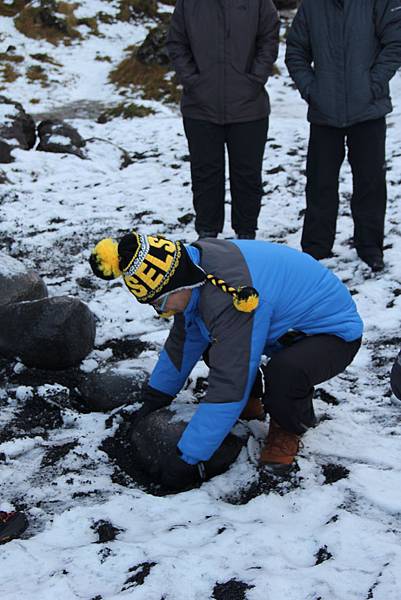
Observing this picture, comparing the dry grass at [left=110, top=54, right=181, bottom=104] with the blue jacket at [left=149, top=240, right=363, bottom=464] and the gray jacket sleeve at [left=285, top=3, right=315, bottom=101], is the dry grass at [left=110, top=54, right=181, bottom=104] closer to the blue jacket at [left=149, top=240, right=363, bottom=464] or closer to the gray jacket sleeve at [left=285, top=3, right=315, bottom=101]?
the gray jacket sleeve at [left=285, top=3, right=315, bottom=101]

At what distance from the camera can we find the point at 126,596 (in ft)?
7.29

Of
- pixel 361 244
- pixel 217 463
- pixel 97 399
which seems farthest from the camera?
pixel 361 244

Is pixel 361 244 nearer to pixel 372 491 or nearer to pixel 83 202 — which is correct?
pixel 372 491

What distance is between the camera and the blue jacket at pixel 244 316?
265 centimetres

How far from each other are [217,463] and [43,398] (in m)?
1.19

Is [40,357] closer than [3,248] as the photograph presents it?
Yes

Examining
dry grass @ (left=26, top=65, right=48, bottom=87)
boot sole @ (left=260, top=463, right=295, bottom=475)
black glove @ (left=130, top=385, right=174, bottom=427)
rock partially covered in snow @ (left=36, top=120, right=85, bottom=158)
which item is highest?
dry grass @ (left=26, top=65, right=48, bottom=87)

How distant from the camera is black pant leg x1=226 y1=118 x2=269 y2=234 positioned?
5.08 m

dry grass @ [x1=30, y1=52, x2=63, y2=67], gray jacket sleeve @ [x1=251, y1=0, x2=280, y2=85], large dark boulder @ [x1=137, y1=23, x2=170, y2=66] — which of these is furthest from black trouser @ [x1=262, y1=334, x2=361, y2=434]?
dry grass @ [x1=30, y1=52, x2=63, y2=67]

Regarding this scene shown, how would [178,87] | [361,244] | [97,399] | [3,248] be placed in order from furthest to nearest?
[178,87]
[3,248]
[361,244]
[97,399]

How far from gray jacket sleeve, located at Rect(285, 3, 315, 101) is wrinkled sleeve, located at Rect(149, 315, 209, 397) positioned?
2420mm

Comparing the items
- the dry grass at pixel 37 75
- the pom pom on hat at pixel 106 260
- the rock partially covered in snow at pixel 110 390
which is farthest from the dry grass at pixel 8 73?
the pom pom on hat at pixel 106 260

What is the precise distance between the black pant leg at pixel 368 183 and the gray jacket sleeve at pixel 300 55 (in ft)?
1.53

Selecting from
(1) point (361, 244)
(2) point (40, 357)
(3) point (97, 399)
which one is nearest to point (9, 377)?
(2) point (40, 357)
